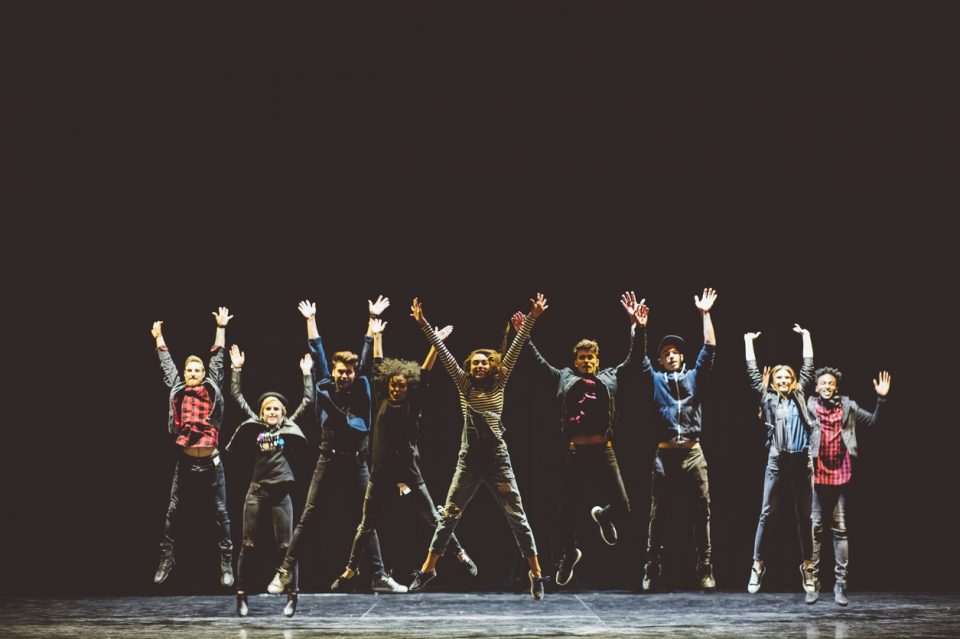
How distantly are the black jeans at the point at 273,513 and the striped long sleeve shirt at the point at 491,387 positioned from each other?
4.52 ft

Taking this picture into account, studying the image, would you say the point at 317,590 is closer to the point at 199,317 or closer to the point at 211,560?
the point at 211,560

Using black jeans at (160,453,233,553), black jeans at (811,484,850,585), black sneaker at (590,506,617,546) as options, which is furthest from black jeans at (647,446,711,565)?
black jeans at (160,453,233,553)

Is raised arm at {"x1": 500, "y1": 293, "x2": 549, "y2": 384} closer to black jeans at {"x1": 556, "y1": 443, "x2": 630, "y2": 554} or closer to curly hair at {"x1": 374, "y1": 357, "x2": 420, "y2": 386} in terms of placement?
curly hair at {"x1": 374, "y1": 357, "x2": 420, "y2": 386}

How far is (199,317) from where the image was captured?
31.2 ft

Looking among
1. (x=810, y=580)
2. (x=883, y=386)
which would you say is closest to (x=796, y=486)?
(x=810, y=580)

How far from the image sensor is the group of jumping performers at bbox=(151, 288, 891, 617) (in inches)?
313

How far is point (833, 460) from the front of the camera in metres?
8.22

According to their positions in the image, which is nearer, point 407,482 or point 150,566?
point 407,482

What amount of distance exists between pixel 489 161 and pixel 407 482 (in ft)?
8.98

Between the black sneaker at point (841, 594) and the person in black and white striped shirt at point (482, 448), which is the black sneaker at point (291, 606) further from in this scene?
the black sneaker at point (841, 594)

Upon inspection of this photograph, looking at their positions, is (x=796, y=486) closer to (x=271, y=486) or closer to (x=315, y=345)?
(x=315, y=345)

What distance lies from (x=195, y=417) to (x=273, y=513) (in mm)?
1318

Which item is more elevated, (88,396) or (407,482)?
(88,396)

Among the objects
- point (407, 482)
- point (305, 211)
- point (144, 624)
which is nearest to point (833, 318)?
point (407, 482)
